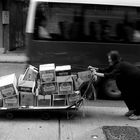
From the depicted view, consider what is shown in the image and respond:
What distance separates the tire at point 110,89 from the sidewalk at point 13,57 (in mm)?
9334

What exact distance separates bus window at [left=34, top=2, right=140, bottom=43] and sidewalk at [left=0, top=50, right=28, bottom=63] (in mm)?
9238

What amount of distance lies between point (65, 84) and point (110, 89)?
3.24m

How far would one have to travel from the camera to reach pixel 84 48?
1144cm

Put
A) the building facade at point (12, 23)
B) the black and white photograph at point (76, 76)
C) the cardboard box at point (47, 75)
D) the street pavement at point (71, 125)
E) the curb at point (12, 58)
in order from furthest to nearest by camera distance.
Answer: the building facade at point (12, 23) < the curb at point (12, 58) < the cardboard box at point (47, 75) < the black and white photograph at point (76, 76) < the street pavement at point (71, 125)

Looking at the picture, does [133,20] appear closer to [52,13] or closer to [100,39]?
[100,39]

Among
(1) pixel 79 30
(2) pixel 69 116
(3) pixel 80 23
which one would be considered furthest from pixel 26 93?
(3) pixel 80 23

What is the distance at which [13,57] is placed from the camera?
2166 centimetres

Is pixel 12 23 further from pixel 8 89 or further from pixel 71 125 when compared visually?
pixel 71 125

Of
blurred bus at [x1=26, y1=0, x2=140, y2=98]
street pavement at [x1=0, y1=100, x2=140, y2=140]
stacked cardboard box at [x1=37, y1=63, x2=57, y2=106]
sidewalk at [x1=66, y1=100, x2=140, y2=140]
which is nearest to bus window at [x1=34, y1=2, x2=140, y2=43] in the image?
blurred bus at [x1=26, y1=0, x2=140, y2=98]

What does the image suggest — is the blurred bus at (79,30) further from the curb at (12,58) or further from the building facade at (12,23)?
the building facade at (12,23)

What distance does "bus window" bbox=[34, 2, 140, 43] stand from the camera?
11398 millimetres

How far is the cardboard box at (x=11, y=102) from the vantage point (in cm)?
870

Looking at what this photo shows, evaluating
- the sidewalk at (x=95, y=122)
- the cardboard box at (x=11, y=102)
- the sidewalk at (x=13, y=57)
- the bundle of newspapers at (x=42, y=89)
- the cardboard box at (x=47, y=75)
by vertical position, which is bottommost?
the sidewalk at (x=13, y=57)

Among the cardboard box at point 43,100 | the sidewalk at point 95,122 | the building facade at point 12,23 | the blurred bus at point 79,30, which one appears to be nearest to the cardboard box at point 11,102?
the cardboard box at point 43,100
